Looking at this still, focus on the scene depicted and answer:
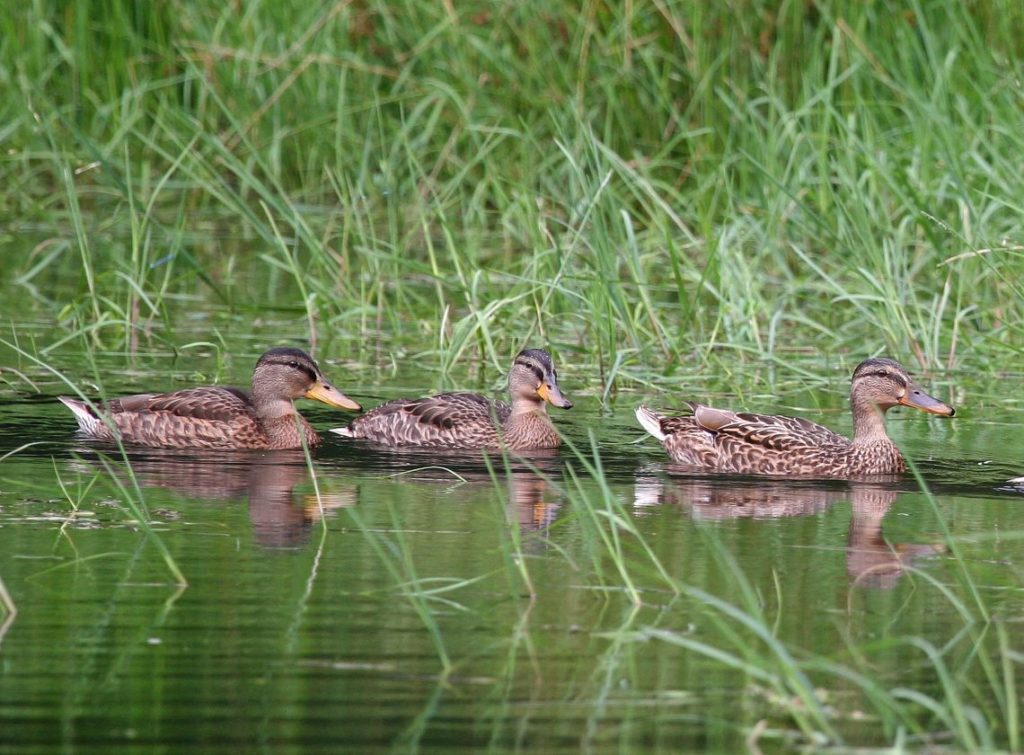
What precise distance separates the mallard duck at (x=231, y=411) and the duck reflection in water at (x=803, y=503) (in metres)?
1.82

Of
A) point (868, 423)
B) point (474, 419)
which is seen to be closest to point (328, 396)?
point (474, 419)

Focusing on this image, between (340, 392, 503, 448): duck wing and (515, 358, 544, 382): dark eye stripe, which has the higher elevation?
(515, 358, 544, 382): dark eye stripe

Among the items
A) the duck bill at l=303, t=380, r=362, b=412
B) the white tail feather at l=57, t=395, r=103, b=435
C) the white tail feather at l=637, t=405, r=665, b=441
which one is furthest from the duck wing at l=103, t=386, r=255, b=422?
the white tail feather at l=637, t=405, r=665, b=441

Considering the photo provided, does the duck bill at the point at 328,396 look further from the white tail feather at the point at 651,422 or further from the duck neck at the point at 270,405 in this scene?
the white tail feather at the point at 651,422

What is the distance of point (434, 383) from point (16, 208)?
273 inches

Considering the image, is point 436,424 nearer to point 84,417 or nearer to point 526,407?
point 526,407

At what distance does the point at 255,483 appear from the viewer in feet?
27.8

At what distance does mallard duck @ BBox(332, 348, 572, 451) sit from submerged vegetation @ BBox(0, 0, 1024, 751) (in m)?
0.51

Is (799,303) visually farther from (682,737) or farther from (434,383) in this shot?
(682,737)

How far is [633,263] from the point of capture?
36.5 ft

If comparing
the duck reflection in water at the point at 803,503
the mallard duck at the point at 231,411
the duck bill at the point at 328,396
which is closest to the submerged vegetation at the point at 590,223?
the duck reflection in water at the point at 803,503

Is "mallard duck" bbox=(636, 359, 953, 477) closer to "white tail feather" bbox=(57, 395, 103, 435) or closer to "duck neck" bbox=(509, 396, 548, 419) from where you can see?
"duck neck" bbox=(509, 396, 548, 419)

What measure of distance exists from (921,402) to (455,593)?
148 inches

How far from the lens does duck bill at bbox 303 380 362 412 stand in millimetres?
9914
